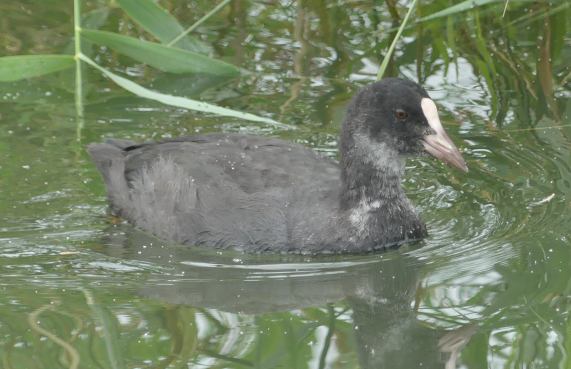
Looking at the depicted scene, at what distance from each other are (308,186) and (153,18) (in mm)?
1127

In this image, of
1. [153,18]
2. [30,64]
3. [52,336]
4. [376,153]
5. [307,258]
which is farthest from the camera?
[153,18]

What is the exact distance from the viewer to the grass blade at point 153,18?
6066 millimetres

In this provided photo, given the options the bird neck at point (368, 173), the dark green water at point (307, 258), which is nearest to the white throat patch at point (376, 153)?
the bird neck at point (368, 173)

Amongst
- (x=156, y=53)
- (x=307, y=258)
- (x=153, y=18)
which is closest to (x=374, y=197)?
(x=307, y=258)

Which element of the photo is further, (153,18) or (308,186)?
(153,18)

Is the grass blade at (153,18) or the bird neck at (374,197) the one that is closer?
the bird neck at (374,197)

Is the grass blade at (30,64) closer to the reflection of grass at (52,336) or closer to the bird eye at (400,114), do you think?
the reflection of grass at (52,336)

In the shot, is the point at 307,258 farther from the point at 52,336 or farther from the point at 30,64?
the point at 30,64

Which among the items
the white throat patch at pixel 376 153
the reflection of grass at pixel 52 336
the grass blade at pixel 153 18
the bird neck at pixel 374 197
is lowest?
the reflection of grass at pixel 52 336

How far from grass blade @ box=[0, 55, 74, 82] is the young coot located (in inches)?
24.5

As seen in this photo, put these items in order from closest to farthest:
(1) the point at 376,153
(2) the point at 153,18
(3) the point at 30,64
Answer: (1) the point at 376,153, (3) the point at 30,64, (2) the point at 153,18

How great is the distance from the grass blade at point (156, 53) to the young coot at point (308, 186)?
1.32ft

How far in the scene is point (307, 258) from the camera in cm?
565

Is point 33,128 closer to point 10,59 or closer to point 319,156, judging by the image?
point 10,59
